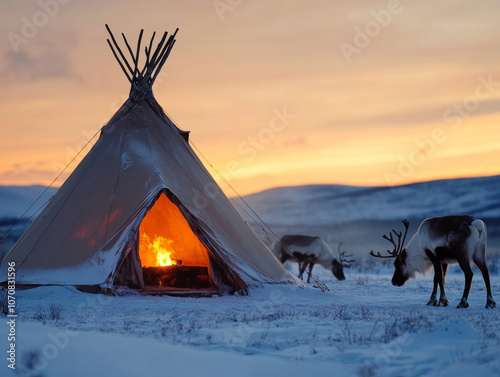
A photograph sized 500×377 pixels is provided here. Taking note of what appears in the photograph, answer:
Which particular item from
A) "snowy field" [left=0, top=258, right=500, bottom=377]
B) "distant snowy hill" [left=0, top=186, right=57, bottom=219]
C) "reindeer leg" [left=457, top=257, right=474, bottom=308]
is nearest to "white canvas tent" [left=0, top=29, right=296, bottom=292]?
"snowy field" [left=0, top=258, right=500, bottom=377]

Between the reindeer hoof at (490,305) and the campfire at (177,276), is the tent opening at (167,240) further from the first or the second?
the reindeer hoof at (490,305)

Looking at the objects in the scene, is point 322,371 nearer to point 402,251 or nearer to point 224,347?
point 224,347

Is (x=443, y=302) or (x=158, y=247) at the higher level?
(x=158, y=247)

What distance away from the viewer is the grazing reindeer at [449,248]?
37.3 feet

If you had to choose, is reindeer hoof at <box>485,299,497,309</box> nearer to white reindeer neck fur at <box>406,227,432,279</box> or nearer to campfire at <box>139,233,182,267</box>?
white reindeer neck fur at <box>406,227,432,279</box>

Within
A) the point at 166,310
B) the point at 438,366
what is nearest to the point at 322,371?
the point at 438,366

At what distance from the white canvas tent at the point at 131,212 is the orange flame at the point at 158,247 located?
7.34ft

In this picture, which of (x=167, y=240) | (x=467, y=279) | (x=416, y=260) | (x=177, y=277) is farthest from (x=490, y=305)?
(x=167, y=240)

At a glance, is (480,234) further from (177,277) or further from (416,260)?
(177,277)

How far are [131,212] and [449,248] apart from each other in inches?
232

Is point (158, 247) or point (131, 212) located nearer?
point (131, 212)

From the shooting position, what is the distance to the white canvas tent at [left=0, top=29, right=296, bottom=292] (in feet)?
39.4

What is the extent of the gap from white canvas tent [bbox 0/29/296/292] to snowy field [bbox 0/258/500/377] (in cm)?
147

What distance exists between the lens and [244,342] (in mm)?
6863
